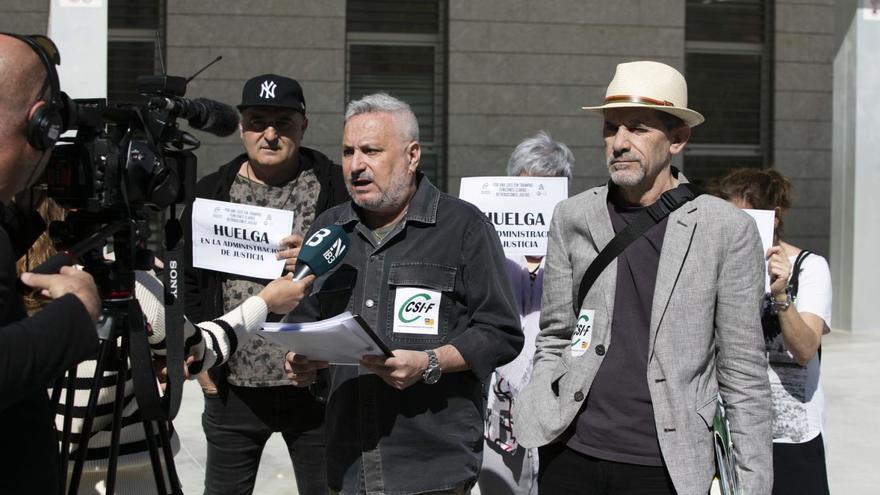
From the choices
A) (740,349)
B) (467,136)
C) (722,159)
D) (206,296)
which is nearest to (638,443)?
(740,349)

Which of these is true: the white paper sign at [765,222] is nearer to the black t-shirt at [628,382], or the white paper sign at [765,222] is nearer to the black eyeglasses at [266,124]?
the black t-shirt at [628,382]

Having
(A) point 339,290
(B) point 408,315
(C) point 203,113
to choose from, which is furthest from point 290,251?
(C) point 203,113

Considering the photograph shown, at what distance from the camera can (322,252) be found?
3338 millimetres

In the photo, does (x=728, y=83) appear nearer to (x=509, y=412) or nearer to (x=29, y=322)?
(x=509, y=412)

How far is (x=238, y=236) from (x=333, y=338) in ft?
4.48

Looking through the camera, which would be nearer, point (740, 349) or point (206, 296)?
point (740, 349)

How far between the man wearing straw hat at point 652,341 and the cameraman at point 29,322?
5.00 ft

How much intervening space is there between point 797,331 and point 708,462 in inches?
40.9

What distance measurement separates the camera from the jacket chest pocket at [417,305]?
349 cm

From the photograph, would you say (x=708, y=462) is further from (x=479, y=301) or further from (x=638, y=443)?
(x=479, y=301)

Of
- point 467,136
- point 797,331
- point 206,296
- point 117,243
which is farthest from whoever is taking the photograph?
point 467,136

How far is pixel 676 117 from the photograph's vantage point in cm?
349

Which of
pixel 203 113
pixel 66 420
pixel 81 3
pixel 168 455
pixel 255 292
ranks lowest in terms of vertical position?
pixel 168 455

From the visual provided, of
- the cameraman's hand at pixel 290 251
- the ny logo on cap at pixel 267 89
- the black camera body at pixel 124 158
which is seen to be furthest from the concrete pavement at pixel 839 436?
the black camera body at pixel 124 158
